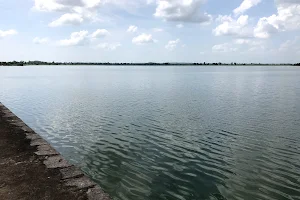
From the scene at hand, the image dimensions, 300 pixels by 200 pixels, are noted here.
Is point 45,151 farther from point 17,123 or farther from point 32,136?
point 17,123

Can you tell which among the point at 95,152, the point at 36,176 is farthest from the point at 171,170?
the point at 36,176

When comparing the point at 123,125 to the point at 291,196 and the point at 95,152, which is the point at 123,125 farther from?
the point at 291,196

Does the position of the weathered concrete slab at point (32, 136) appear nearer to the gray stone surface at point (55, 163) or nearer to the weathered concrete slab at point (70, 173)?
the gray stone surface at point (55, 163)

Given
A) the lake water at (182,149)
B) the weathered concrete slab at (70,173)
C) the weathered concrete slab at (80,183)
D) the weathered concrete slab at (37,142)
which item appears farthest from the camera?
the weathered concrete slab at (37,142)

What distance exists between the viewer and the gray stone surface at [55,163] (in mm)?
9945

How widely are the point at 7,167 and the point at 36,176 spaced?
1.53 m

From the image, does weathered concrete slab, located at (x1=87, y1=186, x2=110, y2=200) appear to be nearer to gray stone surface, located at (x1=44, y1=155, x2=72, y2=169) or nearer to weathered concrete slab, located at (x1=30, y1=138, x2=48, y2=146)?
gray stone surface, located at (x1=44, y1=155, x2=72, y2=169)

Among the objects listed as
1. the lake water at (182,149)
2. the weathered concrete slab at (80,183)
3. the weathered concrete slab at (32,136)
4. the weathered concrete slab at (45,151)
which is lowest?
the lake water at (182,149)

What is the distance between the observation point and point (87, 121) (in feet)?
77.7

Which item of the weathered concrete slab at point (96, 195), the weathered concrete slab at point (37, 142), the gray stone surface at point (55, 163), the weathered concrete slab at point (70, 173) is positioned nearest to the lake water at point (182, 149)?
the weathered concrete slab at point (70, 173)

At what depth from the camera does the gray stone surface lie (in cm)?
995

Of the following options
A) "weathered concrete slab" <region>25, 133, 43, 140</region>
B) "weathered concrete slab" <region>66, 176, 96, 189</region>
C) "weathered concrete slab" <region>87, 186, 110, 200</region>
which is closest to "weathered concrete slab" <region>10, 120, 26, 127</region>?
"weathered concrete slab" <region>25, 133, 43, 140</region>

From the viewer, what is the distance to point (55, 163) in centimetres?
1021

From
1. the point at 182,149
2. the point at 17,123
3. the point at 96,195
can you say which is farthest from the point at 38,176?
the point at 17,123
